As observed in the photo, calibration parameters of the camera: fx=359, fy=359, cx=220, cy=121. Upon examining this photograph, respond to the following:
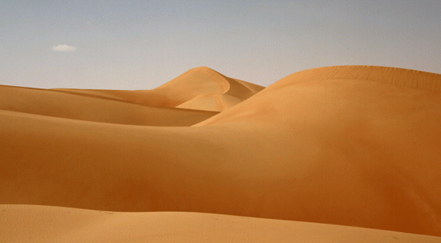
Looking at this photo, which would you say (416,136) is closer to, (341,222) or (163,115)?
(341,222)

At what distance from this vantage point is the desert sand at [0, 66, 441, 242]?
3.07 meters

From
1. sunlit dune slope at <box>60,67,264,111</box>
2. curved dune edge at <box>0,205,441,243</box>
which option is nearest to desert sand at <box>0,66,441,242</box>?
curved dune edge at <box>0,205,441,243</box>

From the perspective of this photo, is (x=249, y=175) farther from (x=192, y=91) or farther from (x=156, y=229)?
(x=192, y=91)

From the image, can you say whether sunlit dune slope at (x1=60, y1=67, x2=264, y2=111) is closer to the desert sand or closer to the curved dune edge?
the desert sand

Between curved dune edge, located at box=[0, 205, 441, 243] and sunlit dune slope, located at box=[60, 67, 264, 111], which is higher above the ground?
sunlit dune slope, located at box=[60, 67, 264, 111]

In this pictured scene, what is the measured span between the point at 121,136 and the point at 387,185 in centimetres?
483

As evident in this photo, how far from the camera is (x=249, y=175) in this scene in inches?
241

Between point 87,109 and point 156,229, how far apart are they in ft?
61.7

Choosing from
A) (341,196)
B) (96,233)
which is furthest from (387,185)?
(96,233)

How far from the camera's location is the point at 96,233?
9.18ft

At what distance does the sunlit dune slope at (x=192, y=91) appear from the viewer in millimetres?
35531

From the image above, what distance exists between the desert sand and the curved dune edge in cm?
1

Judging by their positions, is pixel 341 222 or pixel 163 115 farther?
pixel 163 115

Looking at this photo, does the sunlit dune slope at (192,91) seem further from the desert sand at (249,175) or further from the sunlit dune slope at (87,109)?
the desert sand at (249,175)
